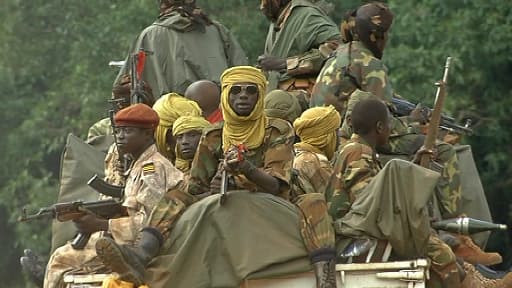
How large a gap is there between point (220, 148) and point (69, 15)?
1933 cm

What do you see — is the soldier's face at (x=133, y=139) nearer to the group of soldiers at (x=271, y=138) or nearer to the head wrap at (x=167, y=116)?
the group of soldiers at (x=271, y=138)

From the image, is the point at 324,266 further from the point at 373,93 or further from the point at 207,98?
the point at 207,98

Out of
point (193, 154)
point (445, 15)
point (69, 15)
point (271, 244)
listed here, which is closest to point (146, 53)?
point (193, 154)

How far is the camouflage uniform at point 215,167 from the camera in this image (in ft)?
43.0

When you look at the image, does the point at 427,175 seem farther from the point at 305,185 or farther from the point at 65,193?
the point at 65,193

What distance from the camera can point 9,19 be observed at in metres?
33.1

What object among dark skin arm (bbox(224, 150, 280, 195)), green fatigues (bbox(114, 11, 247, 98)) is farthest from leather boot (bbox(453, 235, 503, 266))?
green fatigues (bbox(114, 11, 247, 98))

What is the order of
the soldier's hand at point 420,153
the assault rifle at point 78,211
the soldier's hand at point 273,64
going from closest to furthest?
the assault rifle at point 78,211 → the soldier's hand at point 420,153 → the soldier's hand at point 273,64

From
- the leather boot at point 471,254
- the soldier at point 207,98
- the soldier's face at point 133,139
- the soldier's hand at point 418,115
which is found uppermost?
the soldier's face at point 133,139

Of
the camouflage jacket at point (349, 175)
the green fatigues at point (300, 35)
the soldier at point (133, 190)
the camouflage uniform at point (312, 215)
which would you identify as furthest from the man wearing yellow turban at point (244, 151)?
the green fatigues at point (300, 35)

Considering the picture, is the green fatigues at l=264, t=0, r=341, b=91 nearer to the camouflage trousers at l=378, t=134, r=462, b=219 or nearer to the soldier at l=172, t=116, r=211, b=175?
the camouflage trousers at l=378, t=134, r=462, b=219

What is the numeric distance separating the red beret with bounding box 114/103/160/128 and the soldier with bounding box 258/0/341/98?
8.78ft

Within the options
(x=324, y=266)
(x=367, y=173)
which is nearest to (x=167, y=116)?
(x=367, y=173)

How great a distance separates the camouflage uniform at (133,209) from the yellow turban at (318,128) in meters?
1.26
